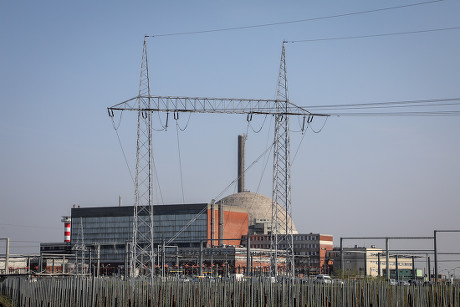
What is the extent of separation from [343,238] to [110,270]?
88.8 m

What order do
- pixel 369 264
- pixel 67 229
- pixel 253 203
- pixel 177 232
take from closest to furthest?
1. pixel 369 264
2. pixel 177 232
3. pixel 67 229
4. pixel 253 203

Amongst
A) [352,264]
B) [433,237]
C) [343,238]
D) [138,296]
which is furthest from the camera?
[352,264]

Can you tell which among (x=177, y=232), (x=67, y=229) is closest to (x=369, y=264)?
(x=177, y=232)

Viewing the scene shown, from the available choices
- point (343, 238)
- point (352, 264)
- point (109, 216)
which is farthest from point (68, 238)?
point (343, 238)

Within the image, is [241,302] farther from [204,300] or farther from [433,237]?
[433,237]

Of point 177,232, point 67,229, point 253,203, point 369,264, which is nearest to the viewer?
point 369,264

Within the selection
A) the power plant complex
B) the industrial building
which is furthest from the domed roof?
the industrial building

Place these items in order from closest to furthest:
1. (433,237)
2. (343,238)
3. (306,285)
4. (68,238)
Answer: (306,285)
(433,237)
(343,238)
(68,238)

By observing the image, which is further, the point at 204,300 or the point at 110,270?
the point at 110,270

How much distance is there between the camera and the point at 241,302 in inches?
1224

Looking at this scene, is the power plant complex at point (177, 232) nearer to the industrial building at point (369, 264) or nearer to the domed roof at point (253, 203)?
the domed roof at point (253, 203)

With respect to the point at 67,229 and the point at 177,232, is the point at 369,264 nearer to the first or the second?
the point at 177,232

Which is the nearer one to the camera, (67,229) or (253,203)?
(67,229)

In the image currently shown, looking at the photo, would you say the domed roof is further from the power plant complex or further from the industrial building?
the industrial building
